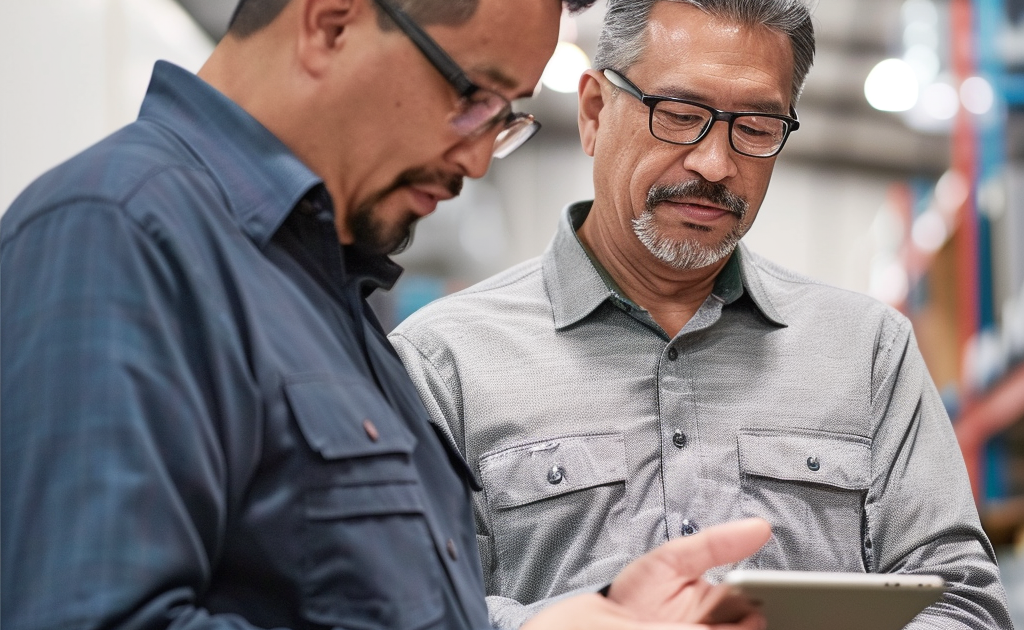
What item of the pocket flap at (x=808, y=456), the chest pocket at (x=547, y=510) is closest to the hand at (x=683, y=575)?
the chest pocket at (x=547, y=510)

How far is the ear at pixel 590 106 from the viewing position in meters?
2.35

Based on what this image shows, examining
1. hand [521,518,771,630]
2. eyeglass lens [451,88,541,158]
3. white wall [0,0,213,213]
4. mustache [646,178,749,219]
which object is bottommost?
hand [521,518,771,630]

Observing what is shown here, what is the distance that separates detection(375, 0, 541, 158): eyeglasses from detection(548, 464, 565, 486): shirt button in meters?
0.74

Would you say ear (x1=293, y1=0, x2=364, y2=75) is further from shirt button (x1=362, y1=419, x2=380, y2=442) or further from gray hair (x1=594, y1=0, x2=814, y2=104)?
gray hair (x1=594, y1=0, x2=814, y2=104)

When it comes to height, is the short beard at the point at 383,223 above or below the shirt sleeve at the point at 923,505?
above

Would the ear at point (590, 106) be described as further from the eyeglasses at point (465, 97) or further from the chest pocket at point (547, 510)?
the eyeglasses at point (465, 97)

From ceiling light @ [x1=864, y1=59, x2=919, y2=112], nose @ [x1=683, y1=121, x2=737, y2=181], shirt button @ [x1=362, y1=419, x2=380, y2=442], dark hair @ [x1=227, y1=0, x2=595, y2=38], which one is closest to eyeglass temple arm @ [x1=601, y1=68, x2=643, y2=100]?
nose @ [x1=683, y1=121, x2=737, y2=181]

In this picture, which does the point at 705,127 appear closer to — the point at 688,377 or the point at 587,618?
the point at 688,377

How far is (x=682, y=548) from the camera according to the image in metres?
1.33

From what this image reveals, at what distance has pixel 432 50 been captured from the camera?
126 centimetres

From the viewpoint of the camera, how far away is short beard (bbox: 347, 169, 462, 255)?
52.9 inches

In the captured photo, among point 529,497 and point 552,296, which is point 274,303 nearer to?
point 529,497

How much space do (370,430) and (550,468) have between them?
87cm

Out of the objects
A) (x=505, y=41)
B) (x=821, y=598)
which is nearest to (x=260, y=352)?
(x=505, y=41)
